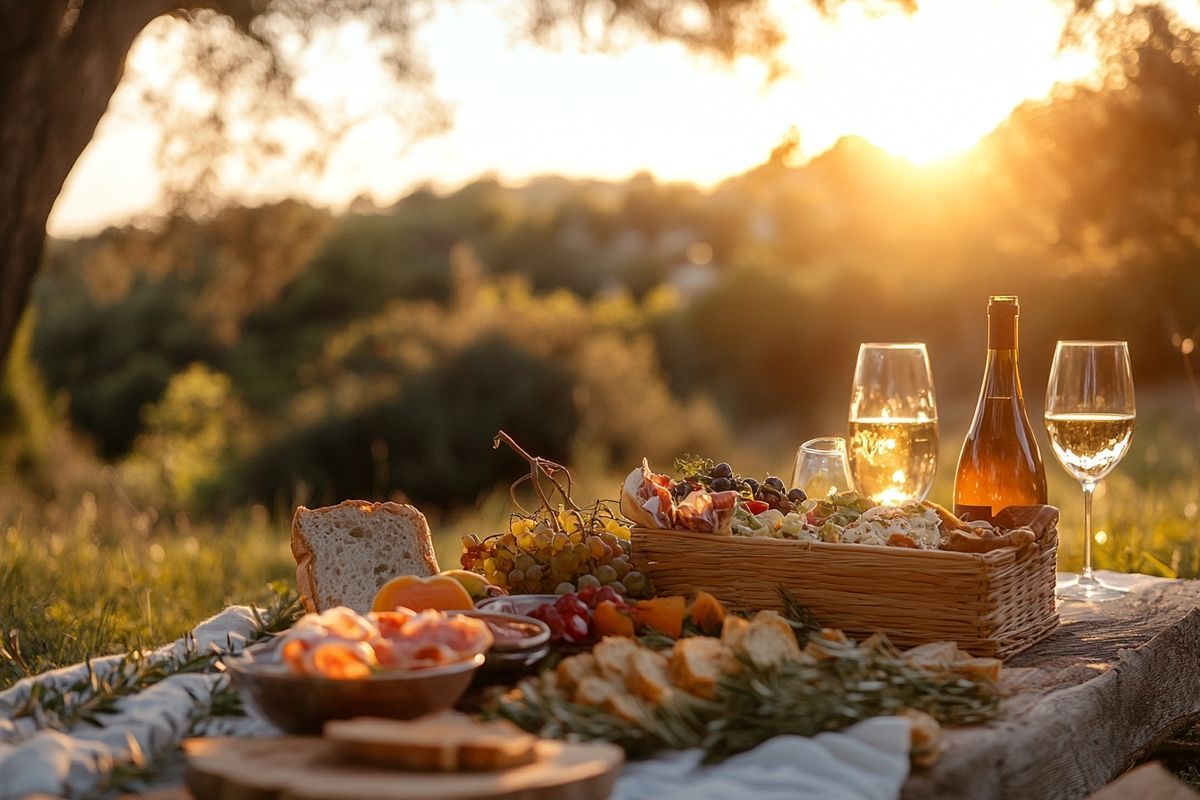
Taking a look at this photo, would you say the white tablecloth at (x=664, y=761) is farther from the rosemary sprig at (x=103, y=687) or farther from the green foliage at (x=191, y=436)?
the green foliage at (x=191, y=436)

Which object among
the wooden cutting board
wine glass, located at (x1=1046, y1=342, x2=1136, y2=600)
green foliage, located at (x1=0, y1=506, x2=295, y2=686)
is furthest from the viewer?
green foliage, located at (x1=0, y1=506, x2=295, y2=686)

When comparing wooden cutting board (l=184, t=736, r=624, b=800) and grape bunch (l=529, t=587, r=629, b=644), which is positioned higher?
grape bunch (l=529, t=587, r=629, b=644)

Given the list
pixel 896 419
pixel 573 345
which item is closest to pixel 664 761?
pixel 896 419

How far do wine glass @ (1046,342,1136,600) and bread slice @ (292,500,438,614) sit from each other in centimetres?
138

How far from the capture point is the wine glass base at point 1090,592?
2.81 meters

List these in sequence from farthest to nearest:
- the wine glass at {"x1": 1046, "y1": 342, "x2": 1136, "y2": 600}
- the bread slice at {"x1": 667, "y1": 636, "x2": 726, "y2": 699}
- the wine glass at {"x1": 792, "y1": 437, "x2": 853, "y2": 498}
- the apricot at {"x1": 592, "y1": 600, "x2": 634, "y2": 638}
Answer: the wine glass at {"x1": 792, "y1": 437, "x2": 853, "y2": 498} → the wine glass at {"x1": 1046, "y1": 342, "x2": 1136, "y2": 600} → the apricot at {"x1": 592, "y1": 600, "x2": 634, "y2": 638} → the bread slice at {"x1": 667, "y1": 636, "x2": 726, "y2": 699}

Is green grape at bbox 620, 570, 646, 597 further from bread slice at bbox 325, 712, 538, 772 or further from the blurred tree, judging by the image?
the blurred tree

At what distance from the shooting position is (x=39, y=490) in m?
14.2

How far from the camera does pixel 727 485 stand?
8.34ft

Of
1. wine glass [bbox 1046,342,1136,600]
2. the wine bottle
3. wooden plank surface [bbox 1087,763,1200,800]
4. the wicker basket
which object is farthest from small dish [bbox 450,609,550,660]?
wine glass [bbox 1046,342,1136,600]

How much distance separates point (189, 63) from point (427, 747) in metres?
5.89

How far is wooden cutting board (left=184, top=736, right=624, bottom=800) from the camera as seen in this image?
1301mm

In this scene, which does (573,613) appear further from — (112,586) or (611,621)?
(112,586)

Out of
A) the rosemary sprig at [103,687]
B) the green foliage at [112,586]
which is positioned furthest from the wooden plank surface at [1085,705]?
the green foliage at [112,586]
